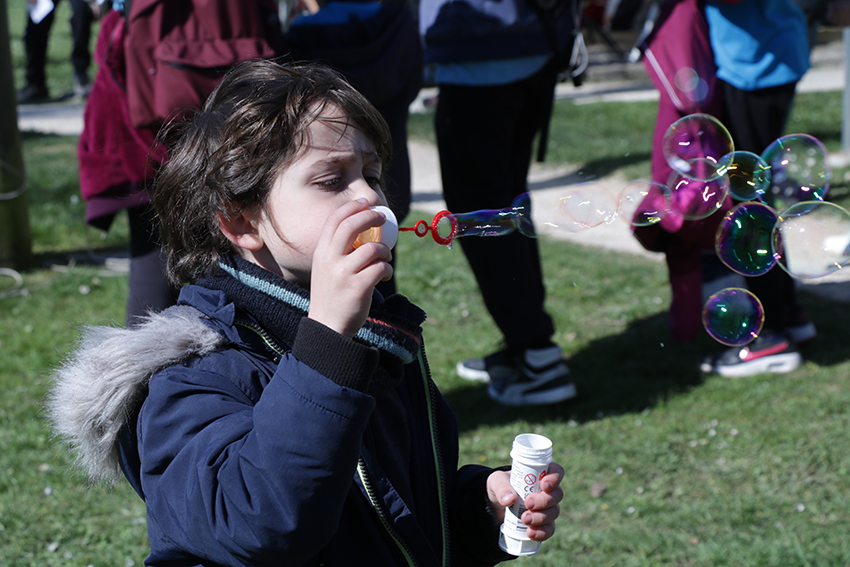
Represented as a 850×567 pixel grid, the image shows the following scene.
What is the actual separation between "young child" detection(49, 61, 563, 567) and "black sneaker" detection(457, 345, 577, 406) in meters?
2.03

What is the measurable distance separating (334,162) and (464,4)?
7.55 ft

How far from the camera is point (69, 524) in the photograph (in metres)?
2.84

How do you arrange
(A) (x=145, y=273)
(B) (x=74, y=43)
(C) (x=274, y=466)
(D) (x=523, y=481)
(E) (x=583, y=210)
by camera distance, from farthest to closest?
(B) (x=74, y=43)
(A) (x=145, y=273)
(E) (x=583, y=210)
(D) (x=523, y=481)
(C) (x=274, y=466)

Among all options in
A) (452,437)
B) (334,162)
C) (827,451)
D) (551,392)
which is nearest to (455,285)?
(551,392)

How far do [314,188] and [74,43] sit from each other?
1256 cm

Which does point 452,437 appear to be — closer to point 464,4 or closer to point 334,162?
point 334,162

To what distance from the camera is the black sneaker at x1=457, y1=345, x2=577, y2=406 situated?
3.63m

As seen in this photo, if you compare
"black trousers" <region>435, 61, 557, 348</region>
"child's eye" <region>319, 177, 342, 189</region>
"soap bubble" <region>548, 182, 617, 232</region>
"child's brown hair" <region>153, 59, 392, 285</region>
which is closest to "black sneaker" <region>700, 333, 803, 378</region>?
"black trousers" <region>435, 61, 557, 348</region>

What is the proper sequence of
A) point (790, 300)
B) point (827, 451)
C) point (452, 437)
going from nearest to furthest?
point (452, 437) → point (827, 451) → point (790, 300)

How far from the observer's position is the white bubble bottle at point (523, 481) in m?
1.44

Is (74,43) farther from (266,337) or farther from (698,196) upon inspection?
(266,337)

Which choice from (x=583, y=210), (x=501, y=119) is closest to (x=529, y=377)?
(x=501, y=119)

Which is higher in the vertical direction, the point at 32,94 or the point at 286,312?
the point at 286,312

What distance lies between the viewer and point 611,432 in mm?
3418
